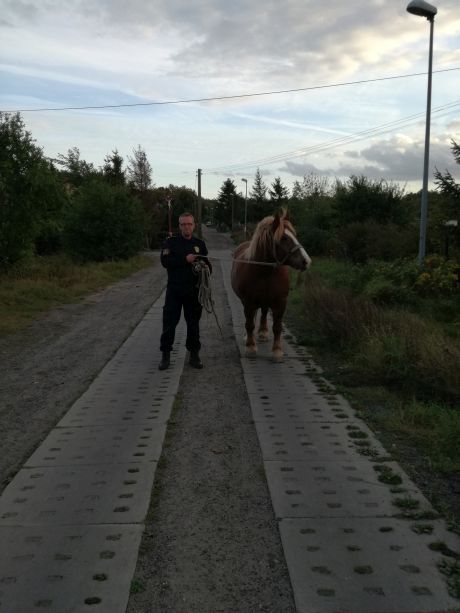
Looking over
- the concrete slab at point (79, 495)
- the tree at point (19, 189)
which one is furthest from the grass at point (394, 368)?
the tree at point (19, 189)

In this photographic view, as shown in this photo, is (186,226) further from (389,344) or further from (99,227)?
(99,227)

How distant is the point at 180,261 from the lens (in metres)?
7.21

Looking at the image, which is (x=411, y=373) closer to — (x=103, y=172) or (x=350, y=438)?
(x=350, y=438)

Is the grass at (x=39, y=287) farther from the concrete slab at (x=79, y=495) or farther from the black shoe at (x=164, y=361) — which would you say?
the concrete slab at (x=79, y=495)

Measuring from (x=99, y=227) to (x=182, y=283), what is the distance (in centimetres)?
2550

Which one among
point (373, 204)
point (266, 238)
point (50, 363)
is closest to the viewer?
point (266, 238)

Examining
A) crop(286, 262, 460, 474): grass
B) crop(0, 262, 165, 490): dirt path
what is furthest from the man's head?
crop(286, 262, 460, 474): grass

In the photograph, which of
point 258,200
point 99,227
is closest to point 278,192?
point 258,200

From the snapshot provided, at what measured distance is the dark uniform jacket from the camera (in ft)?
23.6

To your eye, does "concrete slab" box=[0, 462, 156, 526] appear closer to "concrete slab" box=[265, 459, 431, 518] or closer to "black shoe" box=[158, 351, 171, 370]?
"concrete slab" box=[265, 459, 431, 518]

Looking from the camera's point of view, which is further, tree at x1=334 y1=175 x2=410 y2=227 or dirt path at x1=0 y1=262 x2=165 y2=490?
tree at x1=334 y1=175 x2=410 y2=227

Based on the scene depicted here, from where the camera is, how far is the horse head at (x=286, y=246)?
7.10 meters

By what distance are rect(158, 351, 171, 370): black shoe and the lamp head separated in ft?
38.4

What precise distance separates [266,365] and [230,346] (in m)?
1.33
